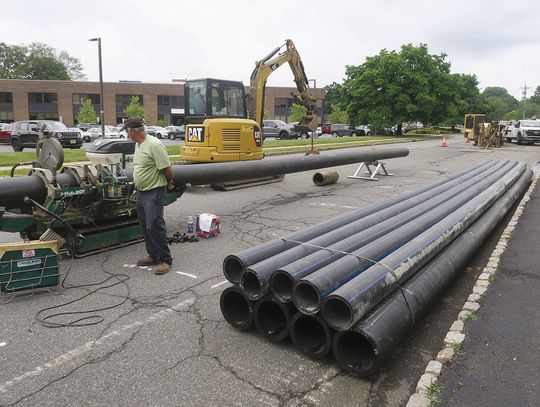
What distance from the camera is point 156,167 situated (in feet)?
18.0

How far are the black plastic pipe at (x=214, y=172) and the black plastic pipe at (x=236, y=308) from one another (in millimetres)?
2972

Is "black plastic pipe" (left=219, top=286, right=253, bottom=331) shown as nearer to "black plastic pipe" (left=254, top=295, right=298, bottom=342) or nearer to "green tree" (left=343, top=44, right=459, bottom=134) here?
"black plastic pipe" (left=254, top=295, right=298, bottom=342)

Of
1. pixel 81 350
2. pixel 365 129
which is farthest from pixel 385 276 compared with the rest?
pixel 365 129

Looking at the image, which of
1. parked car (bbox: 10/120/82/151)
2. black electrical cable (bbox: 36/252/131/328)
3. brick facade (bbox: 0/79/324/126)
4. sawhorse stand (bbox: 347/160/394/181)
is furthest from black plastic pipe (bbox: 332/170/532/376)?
brick facade (bbox: 0/79/324/126)

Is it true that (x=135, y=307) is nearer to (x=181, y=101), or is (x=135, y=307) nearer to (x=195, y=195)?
(x=195, y=195)

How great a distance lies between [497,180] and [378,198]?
262 cm

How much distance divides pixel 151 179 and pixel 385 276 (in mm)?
3082

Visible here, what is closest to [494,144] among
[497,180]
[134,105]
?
[497,180]

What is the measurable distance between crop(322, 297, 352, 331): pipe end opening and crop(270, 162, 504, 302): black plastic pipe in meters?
0.34

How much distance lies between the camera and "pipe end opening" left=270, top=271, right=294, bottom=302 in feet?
12.3

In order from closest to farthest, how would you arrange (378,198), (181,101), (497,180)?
(497,180) → (378,198) → (181,101)

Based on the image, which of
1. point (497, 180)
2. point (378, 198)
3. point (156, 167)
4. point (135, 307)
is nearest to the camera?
point (135, 307)

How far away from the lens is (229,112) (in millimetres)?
13609

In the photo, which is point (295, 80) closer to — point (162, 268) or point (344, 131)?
point (162, 268)
